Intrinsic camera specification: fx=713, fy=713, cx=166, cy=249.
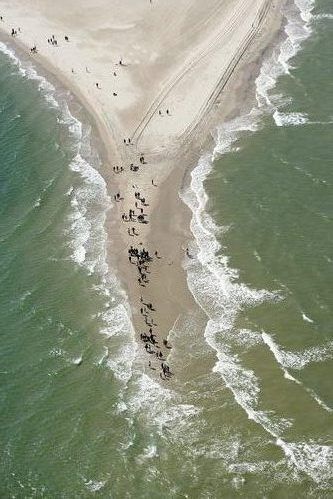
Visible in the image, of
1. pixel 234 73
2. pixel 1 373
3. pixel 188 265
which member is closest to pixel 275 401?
pixel 188 265

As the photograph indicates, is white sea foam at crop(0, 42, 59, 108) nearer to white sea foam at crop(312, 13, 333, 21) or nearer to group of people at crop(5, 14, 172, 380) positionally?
group of people at crop(5, 14, 172, 380)

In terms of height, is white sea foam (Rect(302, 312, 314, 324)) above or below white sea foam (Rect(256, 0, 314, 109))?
below

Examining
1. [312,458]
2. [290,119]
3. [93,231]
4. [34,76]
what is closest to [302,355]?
[312,458]

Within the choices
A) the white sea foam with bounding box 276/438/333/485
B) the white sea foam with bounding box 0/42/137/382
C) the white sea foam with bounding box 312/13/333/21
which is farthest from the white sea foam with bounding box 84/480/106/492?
the white sea foam with bounding box 312/13/333/21

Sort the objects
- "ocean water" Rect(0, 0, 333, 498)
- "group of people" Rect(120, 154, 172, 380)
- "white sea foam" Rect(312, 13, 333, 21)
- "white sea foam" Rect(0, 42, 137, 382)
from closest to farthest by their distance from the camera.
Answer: "ocean water" Rect(0, 0, 333, 498), "group of people" Rect(120, 154, 172, 380), "white sea foam" Rect(0, 42, 137, 382), "white sea foam" Rect(312, 13, 333, 21)

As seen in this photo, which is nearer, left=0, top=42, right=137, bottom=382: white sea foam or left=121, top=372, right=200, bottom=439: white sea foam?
left=121, top=372, right=200, bottom=439: white sea foam

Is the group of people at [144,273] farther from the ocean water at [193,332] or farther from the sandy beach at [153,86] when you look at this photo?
the ocean water at [193,332]
